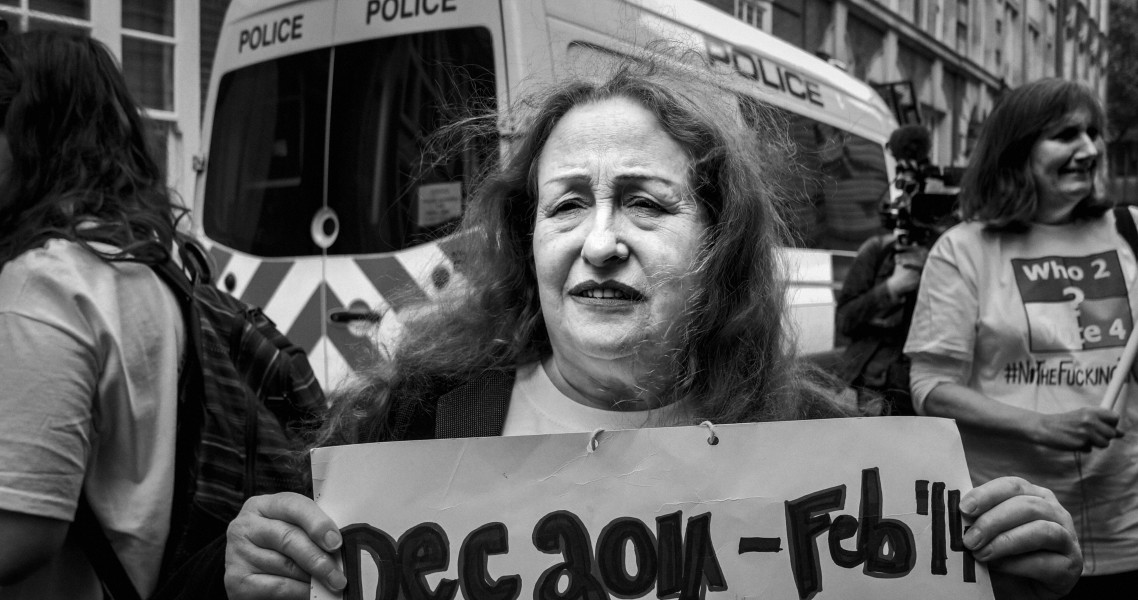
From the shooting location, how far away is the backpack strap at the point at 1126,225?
2.31 meters

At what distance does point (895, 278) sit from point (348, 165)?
2049 millimetres

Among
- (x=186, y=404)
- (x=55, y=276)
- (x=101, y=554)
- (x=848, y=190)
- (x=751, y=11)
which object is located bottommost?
(x=101, y=554)

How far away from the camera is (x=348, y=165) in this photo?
12.4 ft

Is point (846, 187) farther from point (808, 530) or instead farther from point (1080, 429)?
point (808, 530)

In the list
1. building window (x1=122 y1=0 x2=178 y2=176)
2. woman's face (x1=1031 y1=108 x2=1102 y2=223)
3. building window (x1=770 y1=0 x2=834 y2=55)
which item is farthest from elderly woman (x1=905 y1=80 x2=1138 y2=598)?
building window (x1=770 y1=0 x2=834 y2=55)

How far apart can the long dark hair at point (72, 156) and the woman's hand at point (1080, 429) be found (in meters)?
1.78

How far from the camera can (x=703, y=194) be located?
1.44 metres

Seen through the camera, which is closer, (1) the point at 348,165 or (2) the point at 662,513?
(2) the point at 662,513

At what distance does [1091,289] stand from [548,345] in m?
1.41

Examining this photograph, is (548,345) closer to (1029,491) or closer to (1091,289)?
(1029,491)

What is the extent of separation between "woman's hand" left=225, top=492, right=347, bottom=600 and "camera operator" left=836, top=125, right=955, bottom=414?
2.19 m

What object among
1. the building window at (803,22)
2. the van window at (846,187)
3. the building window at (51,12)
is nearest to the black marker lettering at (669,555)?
the van window at (846,187)

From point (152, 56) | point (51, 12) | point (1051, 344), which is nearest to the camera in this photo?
point (1051, 344)

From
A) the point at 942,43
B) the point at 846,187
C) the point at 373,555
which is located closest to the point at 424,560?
the point at 373,555
